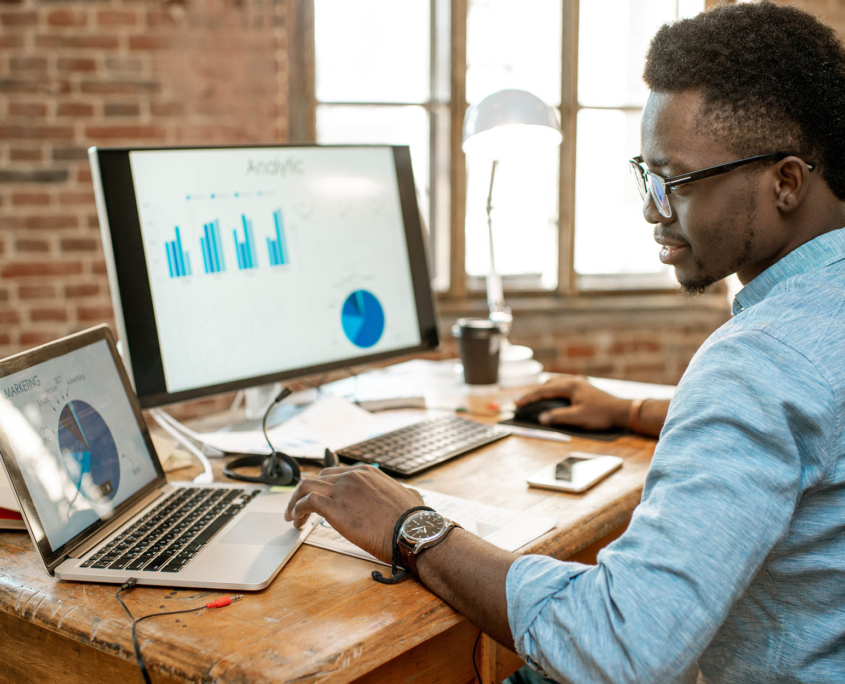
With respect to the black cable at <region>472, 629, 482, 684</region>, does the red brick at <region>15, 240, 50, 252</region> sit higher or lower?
higher

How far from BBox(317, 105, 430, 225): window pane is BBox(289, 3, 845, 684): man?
82.8 inches

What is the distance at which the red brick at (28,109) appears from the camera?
96.8 inches

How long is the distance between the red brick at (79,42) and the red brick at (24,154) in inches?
13.4

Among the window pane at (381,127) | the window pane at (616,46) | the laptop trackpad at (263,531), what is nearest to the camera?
the laptop trackpad at (263,531)

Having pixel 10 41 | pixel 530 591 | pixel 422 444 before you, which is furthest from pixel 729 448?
pixel 10 41

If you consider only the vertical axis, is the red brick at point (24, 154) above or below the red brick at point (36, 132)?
below

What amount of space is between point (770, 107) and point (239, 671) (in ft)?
2.49

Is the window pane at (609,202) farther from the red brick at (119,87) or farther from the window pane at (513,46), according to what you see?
the red brick at (119,87)

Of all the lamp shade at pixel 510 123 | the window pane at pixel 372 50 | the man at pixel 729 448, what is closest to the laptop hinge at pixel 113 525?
the man at pixel 729 448

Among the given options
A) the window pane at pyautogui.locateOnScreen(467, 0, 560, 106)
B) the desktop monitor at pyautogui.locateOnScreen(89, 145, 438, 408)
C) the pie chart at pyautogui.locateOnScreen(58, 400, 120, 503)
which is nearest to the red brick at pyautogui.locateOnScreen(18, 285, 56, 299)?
the desktop monitor at pyautogui.locateOnScreen(89, 145, 438, 408)

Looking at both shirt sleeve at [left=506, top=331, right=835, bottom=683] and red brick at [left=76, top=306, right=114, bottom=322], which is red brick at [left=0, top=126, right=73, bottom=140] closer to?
red brick at [left=76, top=306, right=114, bottom=322]

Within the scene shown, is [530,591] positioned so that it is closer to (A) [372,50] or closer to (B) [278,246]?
(B) [278,246]

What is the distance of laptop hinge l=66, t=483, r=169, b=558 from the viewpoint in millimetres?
859

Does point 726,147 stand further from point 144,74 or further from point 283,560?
point 144,74
